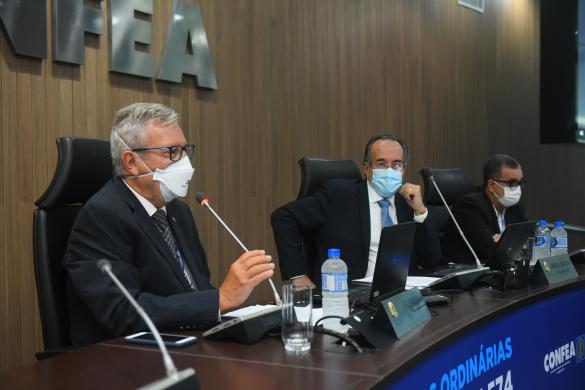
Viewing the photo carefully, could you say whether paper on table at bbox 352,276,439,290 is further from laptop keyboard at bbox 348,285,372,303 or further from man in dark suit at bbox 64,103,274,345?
man in dark suit at bbox 64,103,274,345

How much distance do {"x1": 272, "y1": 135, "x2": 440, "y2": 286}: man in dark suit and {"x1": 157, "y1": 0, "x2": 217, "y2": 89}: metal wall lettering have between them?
96 centimetres

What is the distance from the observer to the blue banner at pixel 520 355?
1565 mm

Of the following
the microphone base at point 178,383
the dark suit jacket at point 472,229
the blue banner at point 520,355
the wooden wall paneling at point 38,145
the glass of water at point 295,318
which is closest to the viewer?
the microphone base at point 178,383

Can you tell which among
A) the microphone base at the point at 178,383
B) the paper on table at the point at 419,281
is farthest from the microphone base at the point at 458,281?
the microphone base at the point at 178,383

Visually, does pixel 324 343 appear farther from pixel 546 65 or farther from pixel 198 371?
pixel 546 65

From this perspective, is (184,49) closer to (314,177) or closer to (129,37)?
(129,37)

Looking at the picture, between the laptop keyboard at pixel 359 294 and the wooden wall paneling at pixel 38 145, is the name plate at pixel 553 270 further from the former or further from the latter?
the wooden wall paneling at pixel 38 145

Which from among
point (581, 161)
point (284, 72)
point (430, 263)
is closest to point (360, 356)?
point (430, 263)

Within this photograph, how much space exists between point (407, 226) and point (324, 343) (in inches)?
19.4

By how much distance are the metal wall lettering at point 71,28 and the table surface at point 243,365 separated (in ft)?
5.17

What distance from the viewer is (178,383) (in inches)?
31.3

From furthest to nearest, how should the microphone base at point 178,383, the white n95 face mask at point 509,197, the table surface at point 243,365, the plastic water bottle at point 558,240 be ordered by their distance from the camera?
the white n95 face mask at point 509,197 → the plastic water bottle at point 558,240 → the table surface at point 243,365 → the microphone base at point 178,383

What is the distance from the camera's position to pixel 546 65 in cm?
616

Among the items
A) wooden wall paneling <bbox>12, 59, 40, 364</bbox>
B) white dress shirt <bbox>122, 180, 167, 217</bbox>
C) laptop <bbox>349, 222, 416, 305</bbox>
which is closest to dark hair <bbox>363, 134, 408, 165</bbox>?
laptop <bbox>349, 222, 416, 305</bbox>
